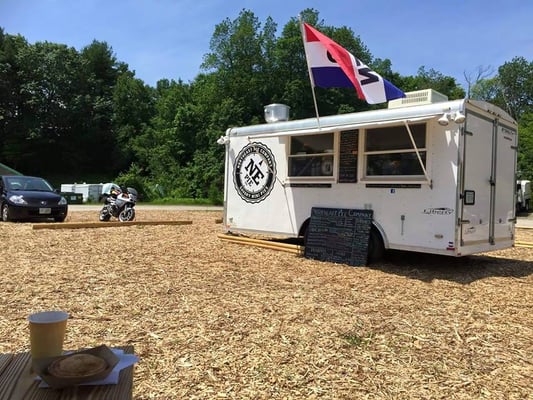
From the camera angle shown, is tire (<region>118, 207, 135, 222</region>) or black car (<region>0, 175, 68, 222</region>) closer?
black car (<region>0, 175, 68, 222</region>)

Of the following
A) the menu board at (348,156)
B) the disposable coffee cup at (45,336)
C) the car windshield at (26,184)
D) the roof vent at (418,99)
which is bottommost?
the disposable coffee cup at (45,336)

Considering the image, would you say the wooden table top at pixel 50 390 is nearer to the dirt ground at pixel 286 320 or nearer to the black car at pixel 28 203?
the dirt ground at pixel 286 320

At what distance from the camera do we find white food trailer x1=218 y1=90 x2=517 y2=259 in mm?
6605

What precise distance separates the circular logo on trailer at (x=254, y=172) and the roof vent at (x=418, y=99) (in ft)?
8.57

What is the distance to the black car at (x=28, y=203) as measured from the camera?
12727 millimetres

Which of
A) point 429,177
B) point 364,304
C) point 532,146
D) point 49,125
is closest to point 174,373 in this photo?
point 364,304

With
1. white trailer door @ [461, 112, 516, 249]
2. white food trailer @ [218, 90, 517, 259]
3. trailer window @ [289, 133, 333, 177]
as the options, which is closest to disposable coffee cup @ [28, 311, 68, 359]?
white food trailer @ [218, 90, 517, 259]

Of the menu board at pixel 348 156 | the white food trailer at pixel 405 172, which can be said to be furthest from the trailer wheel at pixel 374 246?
the menu board at pixel 348 156

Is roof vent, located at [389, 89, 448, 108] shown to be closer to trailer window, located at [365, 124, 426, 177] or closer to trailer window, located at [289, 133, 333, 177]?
trailer window, located at [365, 124, 426, 177]

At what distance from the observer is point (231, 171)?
391 inches

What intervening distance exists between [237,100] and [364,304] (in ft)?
134

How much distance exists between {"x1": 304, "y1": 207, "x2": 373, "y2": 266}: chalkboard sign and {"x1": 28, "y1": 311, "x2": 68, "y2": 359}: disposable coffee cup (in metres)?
6.18

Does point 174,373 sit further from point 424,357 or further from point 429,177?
point 429,177

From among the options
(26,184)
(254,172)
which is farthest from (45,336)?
(26,184)
